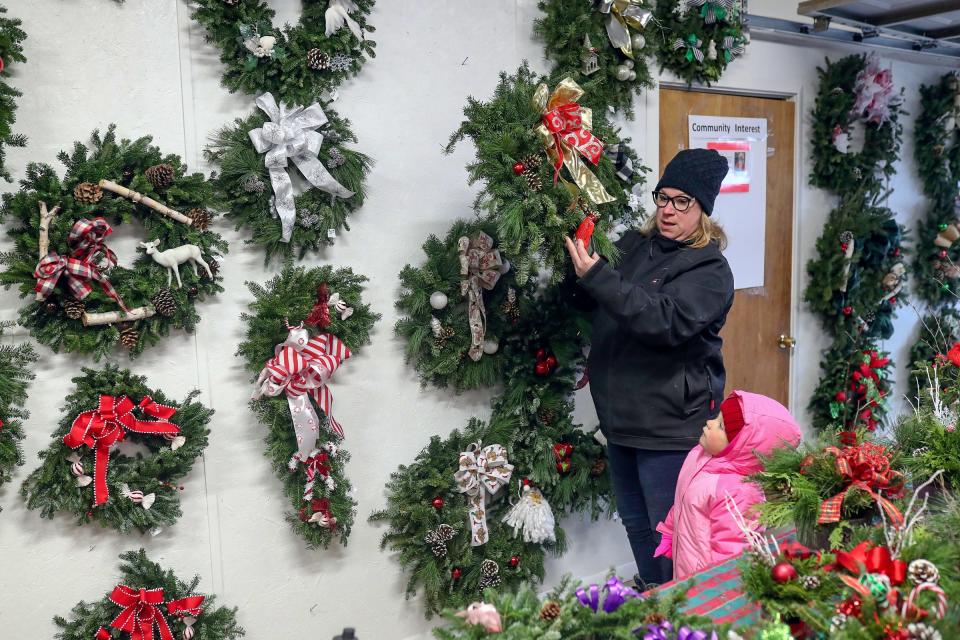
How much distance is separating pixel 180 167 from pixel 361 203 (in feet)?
1.70

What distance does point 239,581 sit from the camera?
220 centimetres

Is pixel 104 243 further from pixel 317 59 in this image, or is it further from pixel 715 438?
pixel 715 438

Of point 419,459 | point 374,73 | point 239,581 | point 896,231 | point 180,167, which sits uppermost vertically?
point 374,73

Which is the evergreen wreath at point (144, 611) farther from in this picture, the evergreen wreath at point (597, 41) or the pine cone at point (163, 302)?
the evergreen wreath at point (597, 41)

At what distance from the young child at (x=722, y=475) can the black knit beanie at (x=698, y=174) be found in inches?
24.6

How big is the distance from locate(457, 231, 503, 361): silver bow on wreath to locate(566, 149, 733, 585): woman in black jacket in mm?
358

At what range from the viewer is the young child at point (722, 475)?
5.82ft

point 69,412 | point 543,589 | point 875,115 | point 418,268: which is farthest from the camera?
point 875,115

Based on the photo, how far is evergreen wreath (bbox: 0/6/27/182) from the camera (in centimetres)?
173

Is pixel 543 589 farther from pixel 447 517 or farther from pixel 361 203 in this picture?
pixel 361 203

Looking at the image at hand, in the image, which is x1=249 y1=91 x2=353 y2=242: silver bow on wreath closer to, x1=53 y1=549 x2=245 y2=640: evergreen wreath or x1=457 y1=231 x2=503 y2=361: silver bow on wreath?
x1=457 y1=231 x2=503 y2=361: silver bow on wreath

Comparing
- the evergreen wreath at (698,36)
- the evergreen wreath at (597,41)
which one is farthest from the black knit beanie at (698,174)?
the evergreen wreath at (698,36)

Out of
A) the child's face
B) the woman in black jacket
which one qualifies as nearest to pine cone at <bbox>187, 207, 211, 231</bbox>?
the woman in black jacket

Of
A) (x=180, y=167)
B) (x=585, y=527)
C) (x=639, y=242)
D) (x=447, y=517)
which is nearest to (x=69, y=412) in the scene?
(x=180, y=167)
